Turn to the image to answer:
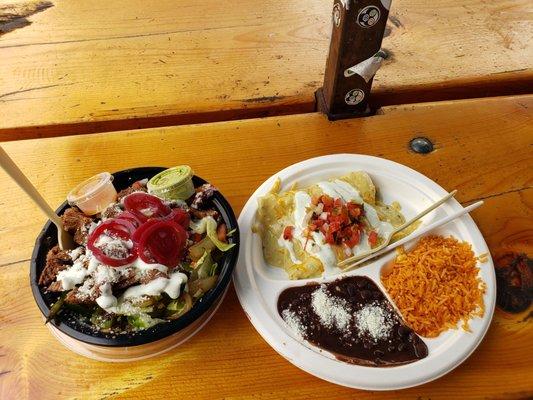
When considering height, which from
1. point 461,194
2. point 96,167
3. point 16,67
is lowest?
point 461,194

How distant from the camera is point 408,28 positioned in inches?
91.0

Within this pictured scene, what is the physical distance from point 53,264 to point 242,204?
0.68 meters

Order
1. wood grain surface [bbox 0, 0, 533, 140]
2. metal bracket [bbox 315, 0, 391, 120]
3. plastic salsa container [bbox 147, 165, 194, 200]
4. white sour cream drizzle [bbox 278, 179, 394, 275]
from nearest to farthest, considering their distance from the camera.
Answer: plastic salsa container [bbox 147, 165, 194, 200]
white sour cream drizzle [bbox 278, 179, 394, 275]
metal bracket [bbox 315, 0, 391, 120]
wood grain surface [bbox 0, 0, 533, 140]

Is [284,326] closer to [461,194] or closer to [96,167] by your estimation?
[461,194]

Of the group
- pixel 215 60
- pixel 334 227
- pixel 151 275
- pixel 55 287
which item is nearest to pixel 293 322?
pixel 334 227

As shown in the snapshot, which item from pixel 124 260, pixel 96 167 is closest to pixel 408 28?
pixel 96 167

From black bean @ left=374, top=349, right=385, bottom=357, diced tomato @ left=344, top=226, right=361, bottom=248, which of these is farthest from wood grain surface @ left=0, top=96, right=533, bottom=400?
diced tomato @ left=344, top=226, right=361, bottom=248

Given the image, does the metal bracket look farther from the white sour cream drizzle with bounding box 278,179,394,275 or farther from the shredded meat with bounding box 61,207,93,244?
the shredded meat with bounding box 61,207,93,244

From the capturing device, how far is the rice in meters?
1.29

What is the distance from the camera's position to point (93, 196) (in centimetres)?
136

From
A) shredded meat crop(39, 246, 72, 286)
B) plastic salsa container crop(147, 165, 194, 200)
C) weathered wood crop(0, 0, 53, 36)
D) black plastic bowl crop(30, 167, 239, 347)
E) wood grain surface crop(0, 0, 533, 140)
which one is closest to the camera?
black plastic bowl crop(30, 167, 239, 347)

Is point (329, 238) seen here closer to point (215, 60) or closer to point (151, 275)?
point (151, 275)

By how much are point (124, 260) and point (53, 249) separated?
0.26 m

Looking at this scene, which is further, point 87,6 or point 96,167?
point 87,6
